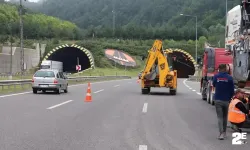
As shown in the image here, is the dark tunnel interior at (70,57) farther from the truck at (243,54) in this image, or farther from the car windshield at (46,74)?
the truck at (243,54)

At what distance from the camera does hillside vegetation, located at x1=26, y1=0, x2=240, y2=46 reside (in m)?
133

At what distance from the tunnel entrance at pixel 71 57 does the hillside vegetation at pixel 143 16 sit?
35301 mm

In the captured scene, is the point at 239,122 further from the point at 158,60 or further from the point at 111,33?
the point at 111,33

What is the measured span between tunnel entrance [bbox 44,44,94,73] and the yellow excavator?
56851 mm

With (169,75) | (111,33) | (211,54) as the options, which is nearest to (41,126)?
(211,54)

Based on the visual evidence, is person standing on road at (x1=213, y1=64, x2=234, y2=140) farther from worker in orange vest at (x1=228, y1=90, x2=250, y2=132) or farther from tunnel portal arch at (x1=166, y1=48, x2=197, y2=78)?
tunnel portal arch at (x1=166, y1=48, x2=197, y2=78)

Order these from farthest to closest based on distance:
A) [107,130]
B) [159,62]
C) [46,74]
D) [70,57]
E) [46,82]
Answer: [70,57] → [159,62] → [46,74] → [46,82] → [107,130]

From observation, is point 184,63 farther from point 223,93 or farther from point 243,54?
point 223,93

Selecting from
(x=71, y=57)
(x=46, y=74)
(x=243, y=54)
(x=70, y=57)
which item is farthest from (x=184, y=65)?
(x=243, y=54)

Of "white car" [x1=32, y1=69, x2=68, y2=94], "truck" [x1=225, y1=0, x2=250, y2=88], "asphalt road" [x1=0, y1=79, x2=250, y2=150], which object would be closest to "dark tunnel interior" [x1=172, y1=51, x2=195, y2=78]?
"white car" [x1=32, y1=69, x2=68, y2=94]

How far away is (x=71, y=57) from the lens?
307 ft

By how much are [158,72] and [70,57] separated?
6941 centimetres

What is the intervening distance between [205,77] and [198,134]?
39.4 ft

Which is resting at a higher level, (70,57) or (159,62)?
(70,57)
